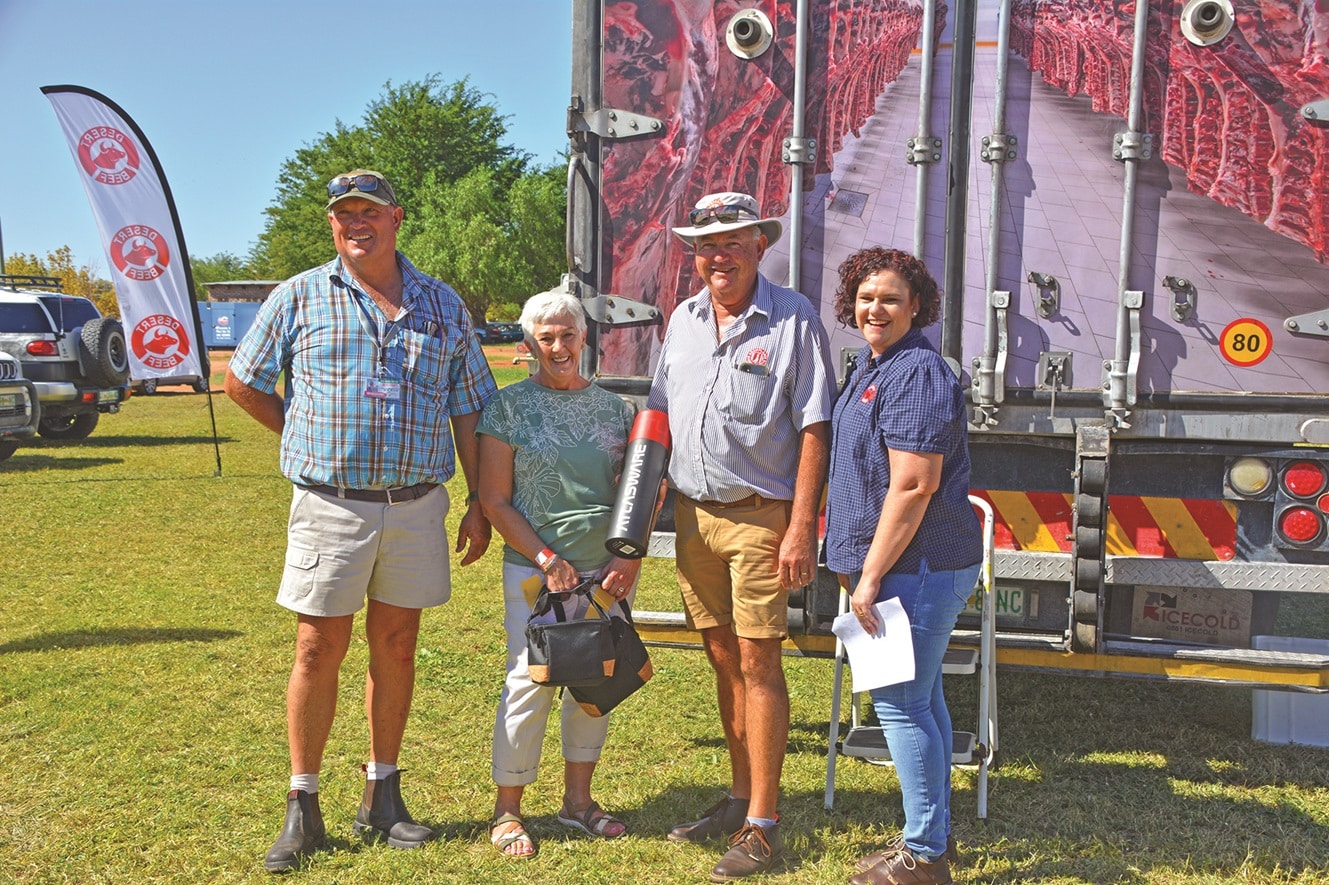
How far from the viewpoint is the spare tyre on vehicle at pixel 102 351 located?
16.0 m

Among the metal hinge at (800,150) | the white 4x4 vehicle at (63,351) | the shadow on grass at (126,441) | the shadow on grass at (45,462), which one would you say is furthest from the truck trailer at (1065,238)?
the shadow on grass at (126,441)

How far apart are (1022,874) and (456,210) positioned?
171 feet

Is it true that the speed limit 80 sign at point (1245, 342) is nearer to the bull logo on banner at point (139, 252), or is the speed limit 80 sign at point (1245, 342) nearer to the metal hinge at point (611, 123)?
the metal hinge at point (611, 123)

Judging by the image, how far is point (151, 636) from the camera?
266 inches

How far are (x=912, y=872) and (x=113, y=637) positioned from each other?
4.98m

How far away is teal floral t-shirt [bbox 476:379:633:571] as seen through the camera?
385 centimetres

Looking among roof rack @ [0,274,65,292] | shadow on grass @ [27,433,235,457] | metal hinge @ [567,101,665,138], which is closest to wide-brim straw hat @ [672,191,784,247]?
metal hinge @ [567,101,665,138]

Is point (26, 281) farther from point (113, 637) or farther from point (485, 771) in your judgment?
point (485, 771)

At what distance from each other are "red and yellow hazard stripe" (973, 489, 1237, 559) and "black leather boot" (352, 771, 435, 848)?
2340 mm

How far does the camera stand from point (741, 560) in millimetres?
3744

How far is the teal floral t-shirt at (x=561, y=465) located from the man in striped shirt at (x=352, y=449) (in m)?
0.25

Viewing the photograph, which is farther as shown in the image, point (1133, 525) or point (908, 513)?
point (1133, 525)

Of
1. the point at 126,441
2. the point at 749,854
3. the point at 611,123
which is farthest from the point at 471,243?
the point at 749,854

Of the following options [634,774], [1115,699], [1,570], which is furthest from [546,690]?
[1,570]
